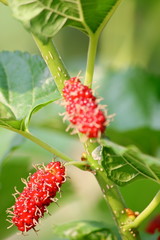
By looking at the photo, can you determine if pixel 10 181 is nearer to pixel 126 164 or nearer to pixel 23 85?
pixel 23 85

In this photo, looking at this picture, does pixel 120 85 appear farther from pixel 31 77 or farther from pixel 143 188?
pixel 31 77

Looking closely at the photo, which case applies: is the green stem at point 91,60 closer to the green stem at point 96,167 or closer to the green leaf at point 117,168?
the green stem at point 96,167

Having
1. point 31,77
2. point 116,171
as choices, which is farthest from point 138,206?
point 116,171

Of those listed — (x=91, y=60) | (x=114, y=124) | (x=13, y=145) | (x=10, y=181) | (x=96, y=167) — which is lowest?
(x=114, y=124)

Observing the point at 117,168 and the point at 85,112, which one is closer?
the point at 85,112

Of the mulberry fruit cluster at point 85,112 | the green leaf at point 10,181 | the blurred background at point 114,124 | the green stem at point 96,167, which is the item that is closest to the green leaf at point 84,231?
the green stem at point 96,167

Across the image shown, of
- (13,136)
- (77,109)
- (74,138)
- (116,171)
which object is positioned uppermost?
(77,109)

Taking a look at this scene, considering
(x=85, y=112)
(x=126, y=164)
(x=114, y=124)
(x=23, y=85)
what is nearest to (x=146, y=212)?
(x=126, y=164)
